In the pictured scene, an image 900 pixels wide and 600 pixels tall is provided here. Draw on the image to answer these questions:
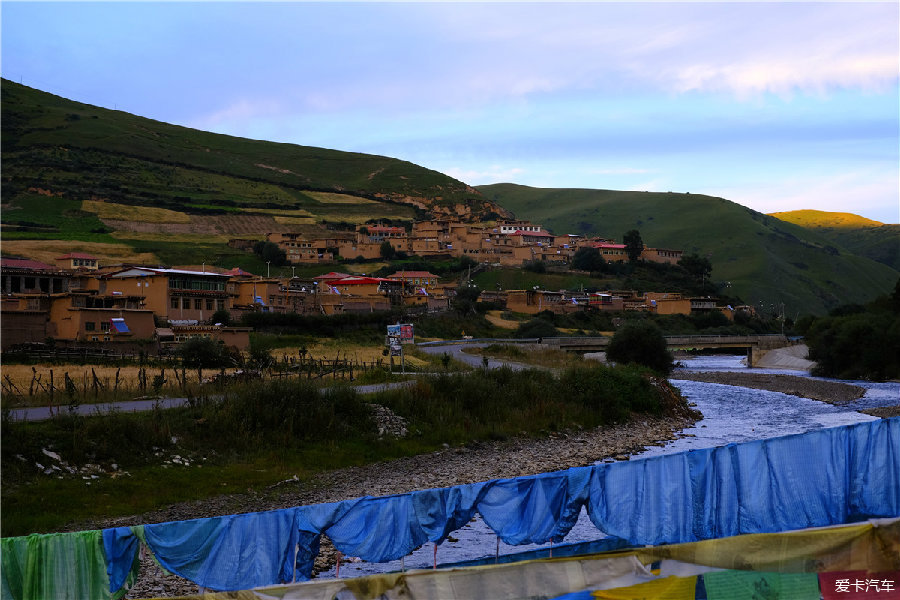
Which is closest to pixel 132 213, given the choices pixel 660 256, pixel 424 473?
pixel 660 256

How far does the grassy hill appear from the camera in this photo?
386 ft

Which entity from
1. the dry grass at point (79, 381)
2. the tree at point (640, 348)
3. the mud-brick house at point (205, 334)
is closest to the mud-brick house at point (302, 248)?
the tree at point (640, 348)

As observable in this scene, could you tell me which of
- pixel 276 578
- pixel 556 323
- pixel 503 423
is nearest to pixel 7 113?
pixel 556 323

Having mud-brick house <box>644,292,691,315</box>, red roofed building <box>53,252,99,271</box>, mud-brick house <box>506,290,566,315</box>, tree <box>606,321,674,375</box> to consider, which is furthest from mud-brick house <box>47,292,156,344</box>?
mud-brick house <box>644,292,691,315</box>

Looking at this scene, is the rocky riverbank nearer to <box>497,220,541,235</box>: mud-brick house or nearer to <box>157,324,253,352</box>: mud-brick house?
<box>157,324,253,352</box>: mud-brick house

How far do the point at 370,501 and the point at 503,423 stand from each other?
23105mm

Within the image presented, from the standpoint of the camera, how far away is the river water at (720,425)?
17.3 metres

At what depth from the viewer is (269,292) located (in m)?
73.8

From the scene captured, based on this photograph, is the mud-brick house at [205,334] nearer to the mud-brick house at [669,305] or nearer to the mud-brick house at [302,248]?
the mud-brick house at [302,248]

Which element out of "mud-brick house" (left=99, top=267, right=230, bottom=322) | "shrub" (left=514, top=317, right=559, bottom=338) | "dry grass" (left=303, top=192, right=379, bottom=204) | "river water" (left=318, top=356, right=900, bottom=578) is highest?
"dry grass" (left=303, top=192, right=379, bottom=204)

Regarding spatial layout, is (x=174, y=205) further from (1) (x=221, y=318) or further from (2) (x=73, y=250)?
(1) (x=221, y=318)

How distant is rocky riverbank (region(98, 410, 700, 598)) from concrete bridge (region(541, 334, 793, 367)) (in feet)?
134

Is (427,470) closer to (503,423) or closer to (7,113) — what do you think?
(503,423)

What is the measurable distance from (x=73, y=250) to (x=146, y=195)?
45.0m
